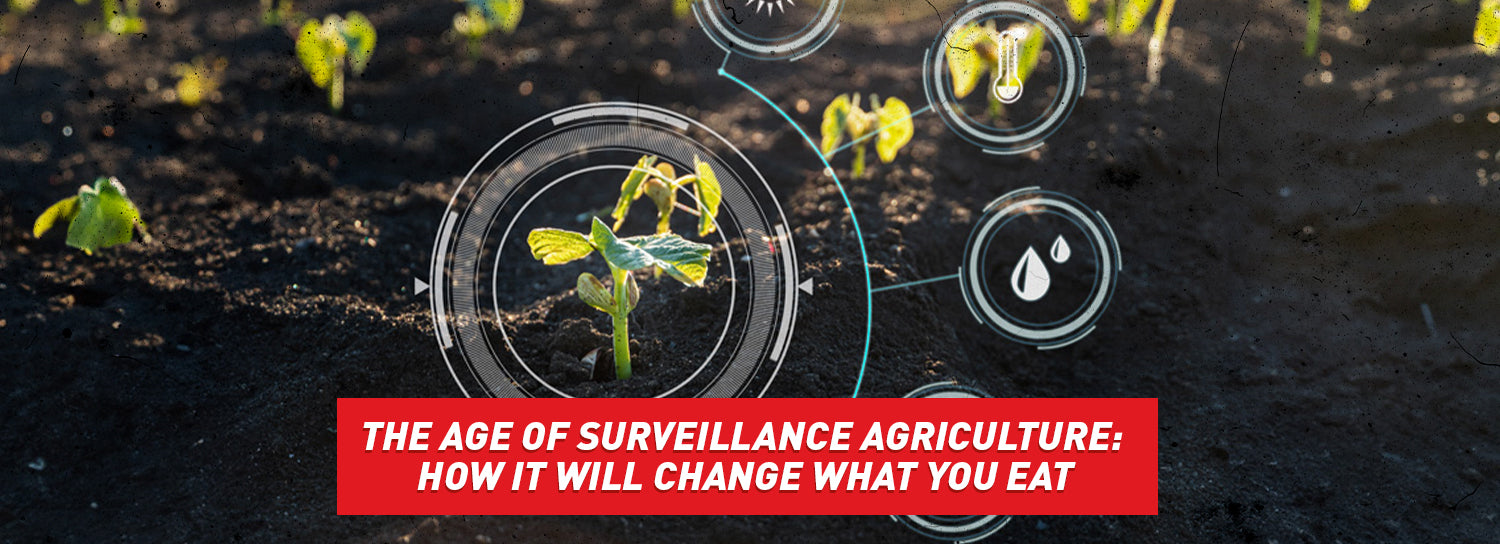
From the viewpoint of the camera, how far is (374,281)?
8.46ft

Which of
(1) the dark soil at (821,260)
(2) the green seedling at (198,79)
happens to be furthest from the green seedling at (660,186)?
(2) the green seedling at (198,79)

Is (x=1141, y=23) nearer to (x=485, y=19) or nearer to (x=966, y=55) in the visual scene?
(x=966, y=55)

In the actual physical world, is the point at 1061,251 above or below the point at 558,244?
below

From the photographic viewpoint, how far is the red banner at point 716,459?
5.88 ft

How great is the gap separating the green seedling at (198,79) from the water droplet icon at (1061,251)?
105 inches

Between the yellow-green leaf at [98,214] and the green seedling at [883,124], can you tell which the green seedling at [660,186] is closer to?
the green seedling at [883,124]

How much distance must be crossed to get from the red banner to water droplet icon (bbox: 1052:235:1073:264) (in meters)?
0.77

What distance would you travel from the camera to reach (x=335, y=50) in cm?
335

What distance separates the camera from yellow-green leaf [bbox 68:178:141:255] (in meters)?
2.27

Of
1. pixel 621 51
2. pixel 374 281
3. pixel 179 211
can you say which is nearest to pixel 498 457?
pixel 374 281

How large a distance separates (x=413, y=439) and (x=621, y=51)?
2231mm
